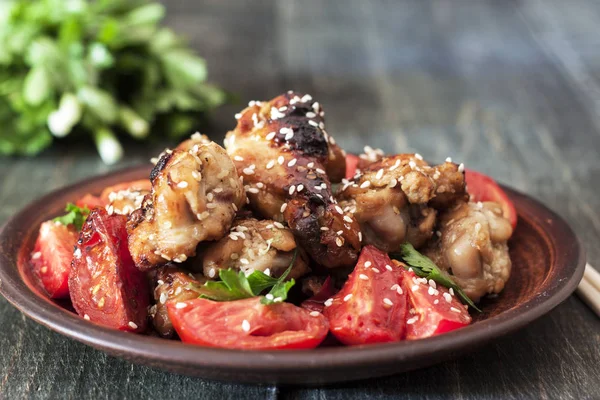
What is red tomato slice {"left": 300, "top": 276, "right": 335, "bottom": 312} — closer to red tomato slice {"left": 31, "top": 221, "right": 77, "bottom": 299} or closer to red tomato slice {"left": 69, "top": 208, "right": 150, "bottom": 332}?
red tomato slice {"left": 69, "top": 208, "right": 150, "bottom": 332}

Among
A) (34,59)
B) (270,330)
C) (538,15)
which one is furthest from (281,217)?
(538,15)

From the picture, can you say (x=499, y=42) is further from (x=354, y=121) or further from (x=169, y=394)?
(x=169, y=394)

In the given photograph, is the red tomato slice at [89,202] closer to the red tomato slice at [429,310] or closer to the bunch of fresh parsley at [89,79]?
the red tomato slice at [429,310]

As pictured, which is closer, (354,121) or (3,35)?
(3,35)

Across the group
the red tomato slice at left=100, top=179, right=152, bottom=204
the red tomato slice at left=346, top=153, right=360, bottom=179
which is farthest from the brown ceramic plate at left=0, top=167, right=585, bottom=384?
the red tomato slice at left=346, top=153, right=360, bottom=179

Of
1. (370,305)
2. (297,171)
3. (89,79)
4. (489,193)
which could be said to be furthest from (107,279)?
(89,79)
